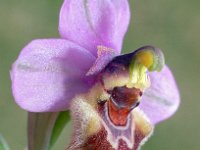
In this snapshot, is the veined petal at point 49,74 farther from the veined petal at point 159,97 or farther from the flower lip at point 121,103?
the veined petal at point 159,97

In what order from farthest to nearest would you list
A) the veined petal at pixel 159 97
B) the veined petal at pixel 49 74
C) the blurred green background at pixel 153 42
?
the blurred green background at pixel 153 42 → the veined petal at pixel 159 97 → the veined petal at pixel 49 74

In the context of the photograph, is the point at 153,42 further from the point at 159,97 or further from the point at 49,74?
the point at 49,74

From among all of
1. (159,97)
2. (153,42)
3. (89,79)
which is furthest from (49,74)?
(153,42)

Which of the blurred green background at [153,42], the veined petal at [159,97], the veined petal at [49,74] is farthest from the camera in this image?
the blurred green background at [153,42]

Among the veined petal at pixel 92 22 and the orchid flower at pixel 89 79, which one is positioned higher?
the veined petal at pixel 92 22

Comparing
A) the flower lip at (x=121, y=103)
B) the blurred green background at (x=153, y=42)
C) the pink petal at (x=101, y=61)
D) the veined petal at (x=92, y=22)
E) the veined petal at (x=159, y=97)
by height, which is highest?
the veined petal at (x=92, y=22)

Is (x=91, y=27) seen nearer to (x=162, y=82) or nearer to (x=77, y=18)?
(x=77, y=18)

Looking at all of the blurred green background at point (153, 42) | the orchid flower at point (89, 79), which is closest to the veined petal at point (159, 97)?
the orchid flower at point (89, 79)

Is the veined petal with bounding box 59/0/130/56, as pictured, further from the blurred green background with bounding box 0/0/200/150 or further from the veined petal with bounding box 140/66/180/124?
the blurred green background with bounding box 0/0/200/150

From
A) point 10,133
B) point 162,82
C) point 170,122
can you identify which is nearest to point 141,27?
point 170,122
